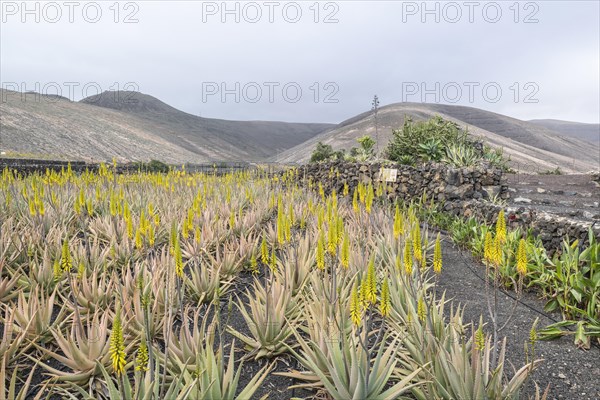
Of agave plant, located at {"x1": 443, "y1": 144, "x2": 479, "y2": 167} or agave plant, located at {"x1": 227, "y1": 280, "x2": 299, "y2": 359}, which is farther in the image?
agave plant, located at {"x1": 443, "y1": 144, "x2": 479, "y2": 167}

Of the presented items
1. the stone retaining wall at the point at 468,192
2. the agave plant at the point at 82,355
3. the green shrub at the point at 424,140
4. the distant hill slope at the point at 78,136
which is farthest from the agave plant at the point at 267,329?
the distant hill slope at the point at 78,136

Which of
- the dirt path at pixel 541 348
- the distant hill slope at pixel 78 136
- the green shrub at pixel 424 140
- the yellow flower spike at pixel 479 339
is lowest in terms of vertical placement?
the dirt path at pixel 541 348

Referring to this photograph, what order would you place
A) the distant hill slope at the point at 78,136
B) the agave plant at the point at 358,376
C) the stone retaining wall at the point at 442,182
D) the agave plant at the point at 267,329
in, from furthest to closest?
1. the distant hill slope at the point at 78,136
2. the stone retaining wall at the point at 442,182
3. the agave plant at the point at 267,329
4. the agave plant at the point at 358,376

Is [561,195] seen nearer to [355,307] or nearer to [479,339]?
[479,339]

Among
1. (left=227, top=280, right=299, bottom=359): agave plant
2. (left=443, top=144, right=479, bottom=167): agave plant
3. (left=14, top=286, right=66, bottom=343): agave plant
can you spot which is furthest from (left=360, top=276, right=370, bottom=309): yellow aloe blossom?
(left=443, top=144, right=479, bottom=167): agave plant

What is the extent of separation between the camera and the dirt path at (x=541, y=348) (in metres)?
2.61

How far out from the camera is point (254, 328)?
281cm

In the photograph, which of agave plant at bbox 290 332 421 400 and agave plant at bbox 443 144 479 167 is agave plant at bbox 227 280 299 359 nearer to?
agave plant at bbox 290 332 421 400

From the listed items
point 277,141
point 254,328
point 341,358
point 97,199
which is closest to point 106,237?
point 97,199

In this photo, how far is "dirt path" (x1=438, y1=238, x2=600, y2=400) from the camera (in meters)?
2.61

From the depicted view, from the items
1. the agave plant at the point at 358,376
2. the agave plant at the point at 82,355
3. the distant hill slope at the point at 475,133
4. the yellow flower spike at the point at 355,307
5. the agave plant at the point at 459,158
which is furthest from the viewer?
the distant hill slope at the point at 475,133

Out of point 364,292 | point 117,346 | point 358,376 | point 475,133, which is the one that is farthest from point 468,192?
point 475,133

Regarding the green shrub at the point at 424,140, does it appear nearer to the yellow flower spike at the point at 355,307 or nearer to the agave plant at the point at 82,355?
the yellow flower spike at the point at 355,307

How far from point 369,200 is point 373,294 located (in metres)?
2.04
